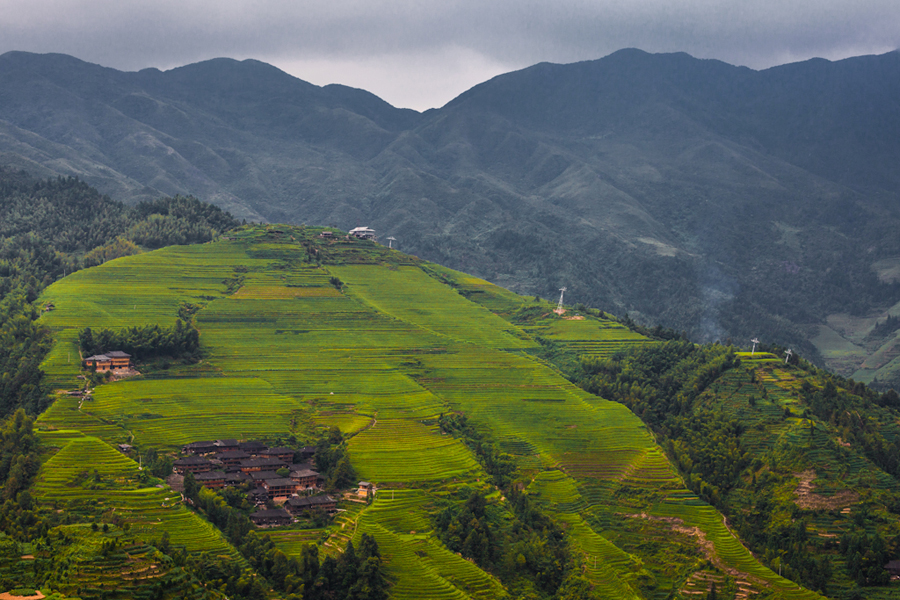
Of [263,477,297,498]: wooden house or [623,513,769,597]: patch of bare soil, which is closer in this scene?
[263,477,297,498]: wooden house

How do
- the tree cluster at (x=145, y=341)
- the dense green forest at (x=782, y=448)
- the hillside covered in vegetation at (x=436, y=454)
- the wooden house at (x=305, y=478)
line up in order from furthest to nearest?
the tree cluster at (x=145, y=341)
the dense green forest at (x=782, y=448)
the wooden house at (x=305, y=478)
the hillside covered in vegetation at (x=436, y=454)

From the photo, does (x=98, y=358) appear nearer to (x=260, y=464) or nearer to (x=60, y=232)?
(x=260, y=464)

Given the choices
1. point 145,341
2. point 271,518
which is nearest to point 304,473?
point 271,518

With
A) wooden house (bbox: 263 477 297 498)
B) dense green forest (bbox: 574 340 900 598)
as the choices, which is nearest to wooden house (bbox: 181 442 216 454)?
wooden house (bbox: 263 477 297 498)

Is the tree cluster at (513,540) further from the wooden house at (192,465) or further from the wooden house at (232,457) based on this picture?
the wooden house at (192,465)

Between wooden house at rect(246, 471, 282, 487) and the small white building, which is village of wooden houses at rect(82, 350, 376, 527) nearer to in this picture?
wooden house at rect(246, 471, 282, 487)

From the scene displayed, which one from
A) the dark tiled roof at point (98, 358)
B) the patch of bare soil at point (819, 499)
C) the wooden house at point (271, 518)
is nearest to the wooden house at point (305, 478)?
the wooden house at point (271, 518)

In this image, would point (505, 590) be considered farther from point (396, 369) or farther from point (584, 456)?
point (396, 369)
